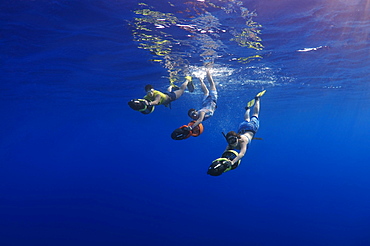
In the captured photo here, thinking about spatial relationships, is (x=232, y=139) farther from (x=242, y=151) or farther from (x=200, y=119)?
(x=200, y=119)

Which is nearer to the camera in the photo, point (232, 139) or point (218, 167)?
point (218, 167)

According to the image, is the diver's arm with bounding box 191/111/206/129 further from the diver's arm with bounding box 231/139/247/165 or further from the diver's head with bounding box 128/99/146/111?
the diver's head with bounding box 128/99/146/111

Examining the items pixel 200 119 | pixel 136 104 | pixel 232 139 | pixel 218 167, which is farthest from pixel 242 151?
pixel 136 104

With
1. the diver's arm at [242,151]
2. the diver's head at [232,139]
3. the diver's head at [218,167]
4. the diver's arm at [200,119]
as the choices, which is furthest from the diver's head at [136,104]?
the diver's arm at [242,151]

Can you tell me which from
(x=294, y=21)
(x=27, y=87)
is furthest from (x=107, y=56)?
(x=27, y=87)

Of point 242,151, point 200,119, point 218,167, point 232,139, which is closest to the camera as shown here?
point 218,167

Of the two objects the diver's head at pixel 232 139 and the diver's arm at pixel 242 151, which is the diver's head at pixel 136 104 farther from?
the diver's arm at pixel 242 151

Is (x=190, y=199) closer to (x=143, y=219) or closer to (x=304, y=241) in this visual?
(x=143, y=219)

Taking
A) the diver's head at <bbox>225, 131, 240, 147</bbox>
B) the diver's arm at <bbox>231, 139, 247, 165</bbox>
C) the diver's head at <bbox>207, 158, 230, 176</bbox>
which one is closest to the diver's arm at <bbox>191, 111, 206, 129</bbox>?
the diver's head at <bbox>225, 131, 240, 147</bbox>

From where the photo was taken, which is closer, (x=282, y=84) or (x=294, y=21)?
(x=294, y=21)

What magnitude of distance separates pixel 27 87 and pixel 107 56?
Result: 1182 centimetres

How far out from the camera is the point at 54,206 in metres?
31.0

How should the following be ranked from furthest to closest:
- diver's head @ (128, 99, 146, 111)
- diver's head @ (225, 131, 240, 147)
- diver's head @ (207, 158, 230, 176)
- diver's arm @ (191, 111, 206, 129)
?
diver's arm @ (191, 111, 206, 129) → diver's head @ (128, 99, 146, 111) → diver's head @ (225, 131, 240, 147) → diver's head @ (207, 158, 230, 176)

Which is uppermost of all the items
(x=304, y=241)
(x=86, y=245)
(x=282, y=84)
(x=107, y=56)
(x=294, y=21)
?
(x=282, y=84)
